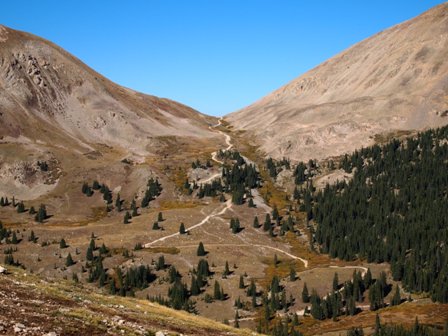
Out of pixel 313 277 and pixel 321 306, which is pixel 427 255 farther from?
pixel 321 306

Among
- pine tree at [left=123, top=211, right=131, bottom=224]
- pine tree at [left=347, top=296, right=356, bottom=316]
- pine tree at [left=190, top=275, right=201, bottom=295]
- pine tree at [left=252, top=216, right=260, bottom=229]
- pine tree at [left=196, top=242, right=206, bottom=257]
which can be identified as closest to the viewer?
pine tree at [left=347, top=296, right=356, bottom=316]

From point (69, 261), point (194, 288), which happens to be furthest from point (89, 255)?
point (194, 288)

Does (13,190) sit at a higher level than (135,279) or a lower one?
higher

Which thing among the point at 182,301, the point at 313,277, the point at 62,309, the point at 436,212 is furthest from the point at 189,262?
the point at 62,309

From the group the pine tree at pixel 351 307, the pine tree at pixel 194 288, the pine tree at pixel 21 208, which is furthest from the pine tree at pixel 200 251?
the pine tree at pixel 21 208

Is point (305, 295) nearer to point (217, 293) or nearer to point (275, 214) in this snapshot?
point (217, 293)

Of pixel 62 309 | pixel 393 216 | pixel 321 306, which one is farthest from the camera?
pixel 393 216

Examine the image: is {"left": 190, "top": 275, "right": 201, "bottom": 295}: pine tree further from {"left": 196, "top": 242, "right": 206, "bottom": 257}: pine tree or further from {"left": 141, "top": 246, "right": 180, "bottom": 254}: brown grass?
{"left": 141, "top": 246, "right": 180, "bottom": 254}: brown grass

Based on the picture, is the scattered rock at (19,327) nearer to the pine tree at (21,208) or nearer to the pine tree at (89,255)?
the pine tree at (89,255)

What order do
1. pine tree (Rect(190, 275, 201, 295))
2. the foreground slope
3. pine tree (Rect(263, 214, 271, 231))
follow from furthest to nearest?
1. pine tree (Rect(263, 214, 271, 231))
2. pine tree (Rect(190, 275, 201, 295))
3. the foreground slope

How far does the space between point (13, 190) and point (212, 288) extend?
107 m

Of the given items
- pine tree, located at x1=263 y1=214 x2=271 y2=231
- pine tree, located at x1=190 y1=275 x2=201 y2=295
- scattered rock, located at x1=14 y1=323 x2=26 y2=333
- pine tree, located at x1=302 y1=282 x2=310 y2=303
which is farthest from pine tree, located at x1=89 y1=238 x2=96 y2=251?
scattered rock, located at x1=14 y1=323 x2=26 y2=333

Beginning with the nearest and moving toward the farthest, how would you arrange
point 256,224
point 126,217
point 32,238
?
point 32,238, point 256,224, point 126,217

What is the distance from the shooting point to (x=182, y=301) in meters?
118
